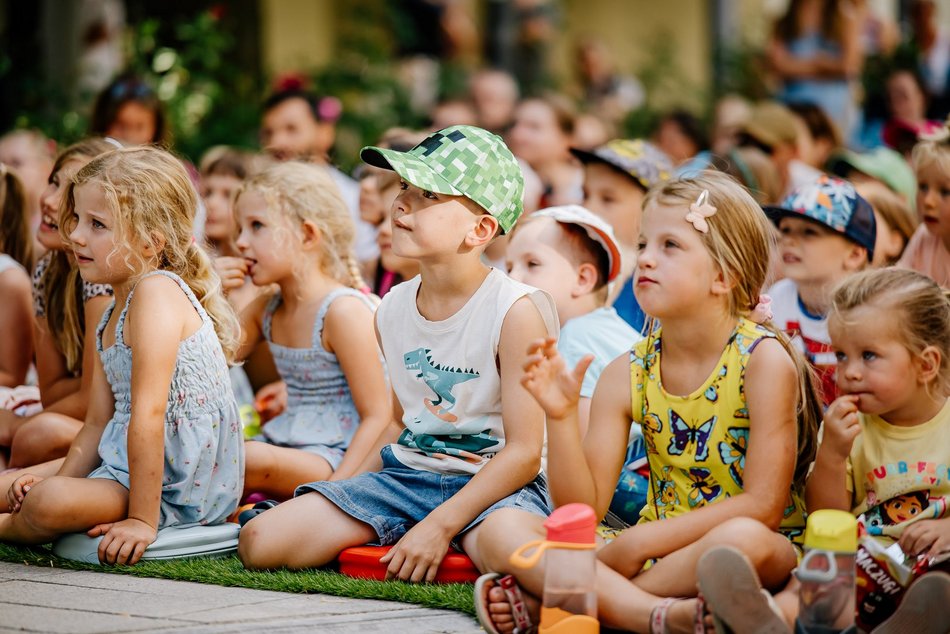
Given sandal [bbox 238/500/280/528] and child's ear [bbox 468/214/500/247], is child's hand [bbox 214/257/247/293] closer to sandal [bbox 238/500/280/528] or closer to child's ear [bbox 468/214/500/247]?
sandal [bbox 238/500/280/528]

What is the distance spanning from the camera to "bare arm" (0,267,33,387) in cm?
507

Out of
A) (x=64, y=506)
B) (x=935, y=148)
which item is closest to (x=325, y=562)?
(x=64, y=506)

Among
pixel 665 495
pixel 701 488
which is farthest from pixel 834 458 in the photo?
pixel 665 495

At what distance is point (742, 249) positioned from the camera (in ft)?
11.6

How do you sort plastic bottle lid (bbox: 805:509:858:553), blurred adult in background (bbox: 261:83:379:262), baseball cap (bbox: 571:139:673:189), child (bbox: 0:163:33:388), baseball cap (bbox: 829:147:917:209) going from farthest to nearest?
1. blurred adult in background (bbox: 261:83:379:262)
2. baseball cap (bbox: 829:147:917:209)
3. baseball cap (bbox: 571:139:673:189)
4. child (bbox: 0:163:33:388)
5. plastic bottle lid (bbox: 805:509:858:553)

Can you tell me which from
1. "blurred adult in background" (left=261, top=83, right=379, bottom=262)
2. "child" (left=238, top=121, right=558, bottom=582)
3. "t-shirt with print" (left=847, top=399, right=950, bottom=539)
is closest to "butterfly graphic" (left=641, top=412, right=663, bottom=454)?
"child" (left=238, top=121, right=558, bottom=582)

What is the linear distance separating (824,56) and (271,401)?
6.32 metres

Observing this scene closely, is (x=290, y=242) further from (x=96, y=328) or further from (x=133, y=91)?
(x=133, y=91)

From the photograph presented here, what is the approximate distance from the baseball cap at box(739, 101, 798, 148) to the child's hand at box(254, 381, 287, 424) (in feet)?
11.0

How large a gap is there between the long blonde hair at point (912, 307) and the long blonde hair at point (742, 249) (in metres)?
0.22

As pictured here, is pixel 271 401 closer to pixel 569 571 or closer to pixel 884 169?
pixel 569 571

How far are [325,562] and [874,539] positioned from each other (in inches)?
62.9

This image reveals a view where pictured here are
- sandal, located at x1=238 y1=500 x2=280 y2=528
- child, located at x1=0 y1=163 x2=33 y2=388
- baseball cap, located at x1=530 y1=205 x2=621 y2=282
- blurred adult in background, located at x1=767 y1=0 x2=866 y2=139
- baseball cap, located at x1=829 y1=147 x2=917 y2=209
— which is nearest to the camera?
sandal, located at x1=238 y1=500 x2=280 y2=528

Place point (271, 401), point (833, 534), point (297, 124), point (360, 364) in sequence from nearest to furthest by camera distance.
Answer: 1. point (833, 534)
2. point (360, 364)
3. point (271, 401)
4. point (297, 124)
